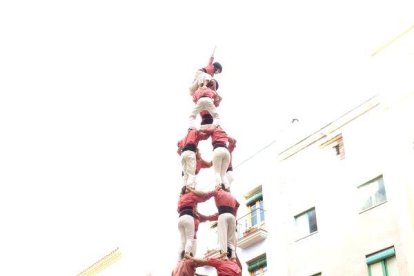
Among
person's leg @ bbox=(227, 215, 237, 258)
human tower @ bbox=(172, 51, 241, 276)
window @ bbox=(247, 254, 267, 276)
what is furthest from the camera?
window @ bbox=(247, 254, 267, 276)

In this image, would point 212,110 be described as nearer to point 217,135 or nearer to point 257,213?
point 217,135

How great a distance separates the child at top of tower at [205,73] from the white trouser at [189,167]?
2.45 m

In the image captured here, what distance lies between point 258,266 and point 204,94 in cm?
995

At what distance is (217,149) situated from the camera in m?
11.2

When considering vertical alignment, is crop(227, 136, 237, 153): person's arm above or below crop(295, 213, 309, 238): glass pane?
below

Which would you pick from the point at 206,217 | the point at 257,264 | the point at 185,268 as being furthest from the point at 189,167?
the point at 257,264

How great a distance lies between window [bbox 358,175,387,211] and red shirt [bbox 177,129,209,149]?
796cm

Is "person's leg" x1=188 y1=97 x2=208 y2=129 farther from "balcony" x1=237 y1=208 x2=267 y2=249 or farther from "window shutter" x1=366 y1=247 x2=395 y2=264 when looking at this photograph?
"balcony" x1=237 y1=208 x2=267 y2=249

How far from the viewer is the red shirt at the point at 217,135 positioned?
11422mm

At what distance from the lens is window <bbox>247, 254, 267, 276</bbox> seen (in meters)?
20.2

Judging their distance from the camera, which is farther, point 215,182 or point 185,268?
point 215,182

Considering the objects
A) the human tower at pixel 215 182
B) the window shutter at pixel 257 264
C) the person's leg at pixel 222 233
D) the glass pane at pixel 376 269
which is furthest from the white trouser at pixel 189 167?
the window shutter at pixel 257 264

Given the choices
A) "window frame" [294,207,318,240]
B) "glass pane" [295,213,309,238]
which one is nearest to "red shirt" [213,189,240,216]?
"window frame" [294,207,318,240]

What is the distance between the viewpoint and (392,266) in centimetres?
1570
